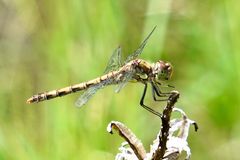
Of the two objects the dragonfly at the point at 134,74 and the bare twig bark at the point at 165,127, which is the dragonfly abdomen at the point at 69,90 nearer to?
the dragonfly at the point at 134,74

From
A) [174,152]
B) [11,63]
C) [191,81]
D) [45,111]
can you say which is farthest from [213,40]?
[174,152]

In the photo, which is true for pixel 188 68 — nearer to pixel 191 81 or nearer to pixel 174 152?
pixel 191 81

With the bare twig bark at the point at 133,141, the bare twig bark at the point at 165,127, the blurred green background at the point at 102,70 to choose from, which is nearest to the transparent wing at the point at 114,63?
the blurred green background at the point at 102,70

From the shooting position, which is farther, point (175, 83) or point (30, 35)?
point (30, 35)

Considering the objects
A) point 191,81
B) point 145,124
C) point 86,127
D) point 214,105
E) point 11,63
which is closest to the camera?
point 86,127

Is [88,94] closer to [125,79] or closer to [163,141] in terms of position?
[125,79]

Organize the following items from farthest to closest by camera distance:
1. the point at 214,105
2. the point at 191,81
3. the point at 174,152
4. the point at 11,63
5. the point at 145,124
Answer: the point at 11,63, the point at 191,81, the point at 214,105, the point at 145,124, the point at 174,152

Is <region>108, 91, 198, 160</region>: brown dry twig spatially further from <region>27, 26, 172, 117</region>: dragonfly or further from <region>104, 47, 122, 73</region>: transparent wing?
<region>104, 47, 122, 73</region>: transparent wing
